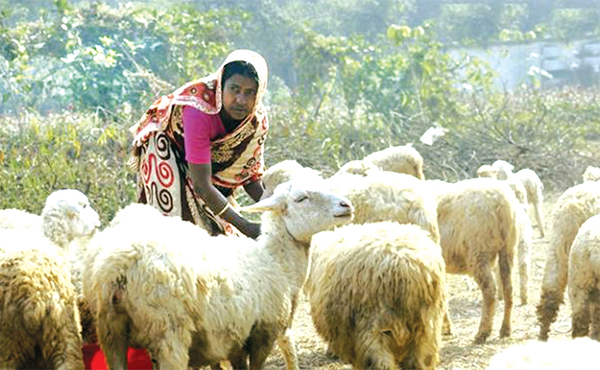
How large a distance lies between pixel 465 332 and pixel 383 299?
2685mm

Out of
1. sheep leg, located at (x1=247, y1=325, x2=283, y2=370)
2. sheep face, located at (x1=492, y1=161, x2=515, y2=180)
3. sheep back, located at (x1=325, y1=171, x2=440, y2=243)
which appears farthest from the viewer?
sheep face, located at (x1=492, y1=161, x2=515, y2=180)

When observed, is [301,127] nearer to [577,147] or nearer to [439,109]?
[439,109]

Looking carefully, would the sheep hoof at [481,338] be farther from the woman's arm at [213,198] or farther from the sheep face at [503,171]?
the sheep face at [503,171]

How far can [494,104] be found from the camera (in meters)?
16.5

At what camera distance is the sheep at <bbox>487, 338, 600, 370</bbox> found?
3.50 m

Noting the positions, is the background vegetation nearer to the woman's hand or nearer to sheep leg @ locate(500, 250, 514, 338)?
sheep leg @ locate(500, 250, 514, 338)

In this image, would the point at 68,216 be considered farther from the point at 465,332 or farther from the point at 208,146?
the point at 465,332

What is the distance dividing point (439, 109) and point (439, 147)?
1502 mm

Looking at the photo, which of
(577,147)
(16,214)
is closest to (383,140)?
(577,147)

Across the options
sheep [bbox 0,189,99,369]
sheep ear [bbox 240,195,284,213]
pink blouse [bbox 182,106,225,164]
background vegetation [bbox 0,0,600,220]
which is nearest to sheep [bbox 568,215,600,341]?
sheep ear [bbox 240,195,284,213]

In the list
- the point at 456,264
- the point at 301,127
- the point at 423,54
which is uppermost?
the point at 423,54

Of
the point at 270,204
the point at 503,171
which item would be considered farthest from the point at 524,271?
the point at 270,204

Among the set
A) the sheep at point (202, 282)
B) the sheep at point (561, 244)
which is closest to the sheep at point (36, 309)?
the sheep at point (202, 282)

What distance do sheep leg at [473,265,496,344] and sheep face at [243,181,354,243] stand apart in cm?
233
